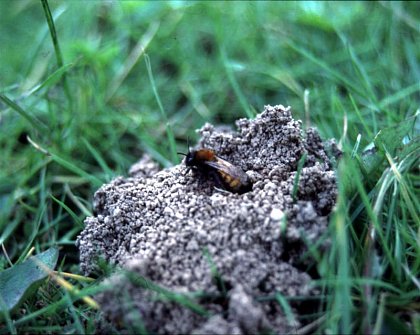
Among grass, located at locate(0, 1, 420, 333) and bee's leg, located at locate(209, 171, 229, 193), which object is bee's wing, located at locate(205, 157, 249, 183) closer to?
bee's leg, located at locate(209, 171, 229, 193)

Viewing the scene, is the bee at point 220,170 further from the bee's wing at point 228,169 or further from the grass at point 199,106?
the grass at point 199,106

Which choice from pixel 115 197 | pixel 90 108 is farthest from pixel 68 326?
pixel 90 108

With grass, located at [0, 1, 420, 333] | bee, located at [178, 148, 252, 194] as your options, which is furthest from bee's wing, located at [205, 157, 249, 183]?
grass, located at [0, 1, 420, 333]

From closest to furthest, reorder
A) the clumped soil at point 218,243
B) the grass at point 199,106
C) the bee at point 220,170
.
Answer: the clumped soil at point 218,243
the grass at point 199,106
the bee at point 220,170

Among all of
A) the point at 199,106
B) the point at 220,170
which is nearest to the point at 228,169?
the point at 220,170

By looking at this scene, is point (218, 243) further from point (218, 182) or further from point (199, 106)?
point (199, 106)

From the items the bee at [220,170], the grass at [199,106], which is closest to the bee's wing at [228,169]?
the bee at [220,170]
